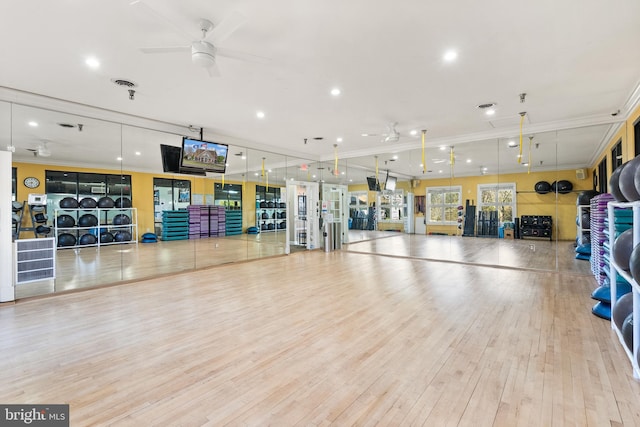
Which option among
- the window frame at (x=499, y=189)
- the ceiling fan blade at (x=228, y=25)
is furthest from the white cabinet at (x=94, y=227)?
the window frame at (x=499, y=189)

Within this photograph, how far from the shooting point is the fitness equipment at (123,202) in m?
6.43

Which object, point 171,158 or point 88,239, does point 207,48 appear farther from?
point 88,239

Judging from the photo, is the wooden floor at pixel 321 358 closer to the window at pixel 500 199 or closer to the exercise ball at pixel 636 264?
the exercise ball at pixel 636 264

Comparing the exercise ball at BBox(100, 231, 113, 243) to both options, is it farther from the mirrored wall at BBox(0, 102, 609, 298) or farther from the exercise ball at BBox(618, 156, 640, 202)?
the exercise ball at BBox(618, 156, 640, 202)

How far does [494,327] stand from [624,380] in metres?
1.18

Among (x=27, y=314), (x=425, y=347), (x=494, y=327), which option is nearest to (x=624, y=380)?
(x=494, y=327)

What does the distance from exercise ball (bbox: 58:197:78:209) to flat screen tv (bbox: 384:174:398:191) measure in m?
8.44

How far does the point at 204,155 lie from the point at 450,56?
525 centimetres

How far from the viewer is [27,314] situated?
4105 mm

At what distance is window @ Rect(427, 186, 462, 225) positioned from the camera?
9.73 m

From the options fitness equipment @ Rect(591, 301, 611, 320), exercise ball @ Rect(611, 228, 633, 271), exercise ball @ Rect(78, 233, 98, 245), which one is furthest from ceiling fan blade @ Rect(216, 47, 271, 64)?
fitness equipment @ Rect(591, 301, 611, 320)

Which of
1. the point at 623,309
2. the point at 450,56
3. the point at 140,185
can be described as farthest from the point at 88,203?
the point at 623,309

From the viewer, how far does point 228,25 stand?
2680 millimetres

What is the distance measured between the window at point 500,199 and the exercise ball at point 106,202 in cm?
963
